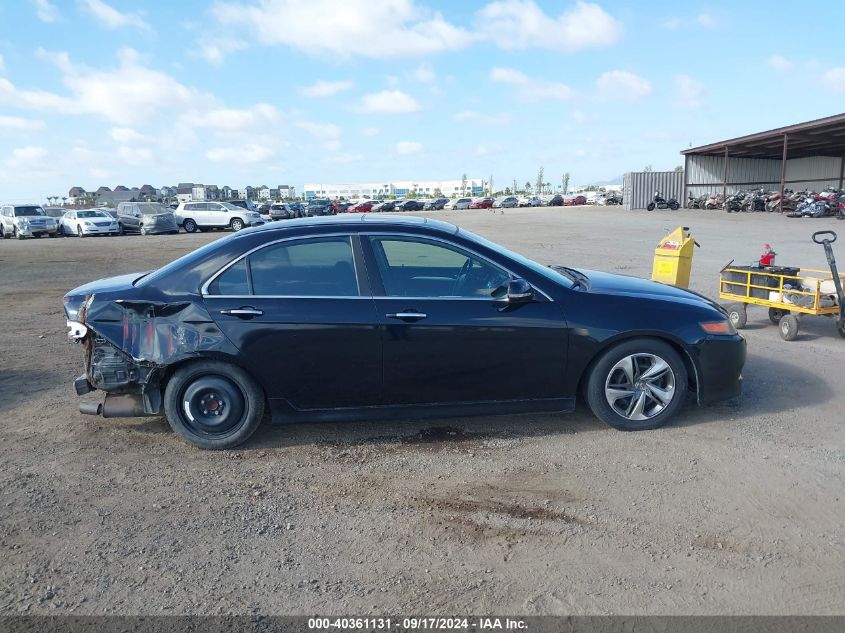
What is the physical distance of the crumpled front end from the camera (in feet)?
14.5

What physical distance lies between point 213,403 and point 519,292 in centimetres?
229

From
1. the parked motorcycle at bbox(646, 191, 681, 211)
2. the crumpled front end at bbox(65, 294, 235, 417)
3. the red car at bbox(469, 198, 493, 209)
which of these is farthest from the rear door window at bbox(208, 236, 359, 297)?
the red car at bbox(469, 198, 493, 209)

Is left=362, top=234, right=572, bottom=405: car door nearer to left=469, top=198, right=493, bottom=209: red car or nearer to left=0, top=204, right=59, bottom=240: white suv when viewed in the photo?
left=0, top=204, right=59, bottom=240: white suv

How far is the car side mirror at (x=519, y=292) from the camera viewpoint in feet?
14.8

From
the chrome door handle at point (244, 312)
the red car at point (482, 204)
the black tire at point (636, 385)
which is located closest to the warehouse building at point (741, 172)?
the red car at point (482, 204)

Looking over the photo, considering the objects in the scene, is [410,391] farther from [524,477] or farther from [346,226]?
[346,226]

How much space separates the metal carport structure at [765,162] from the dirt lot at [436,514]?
37506 mm

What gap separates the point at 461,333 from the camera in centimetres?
446

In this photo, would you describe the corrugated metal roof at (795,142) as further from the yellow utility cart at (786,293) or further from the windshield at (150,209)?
the windshield at (150,209)

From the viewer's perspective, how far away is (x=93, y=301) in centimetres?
453

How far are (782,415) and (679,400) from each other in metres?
0.96

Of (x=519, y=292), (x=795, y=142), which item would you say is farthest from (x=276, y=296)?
(x=795, y=142)

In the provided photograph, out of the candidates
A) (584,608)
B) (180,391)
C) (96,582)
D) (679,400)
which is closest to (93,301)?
(180,391)

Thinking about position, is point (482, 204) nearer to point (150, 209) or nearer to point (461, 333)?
point (150, 209)
